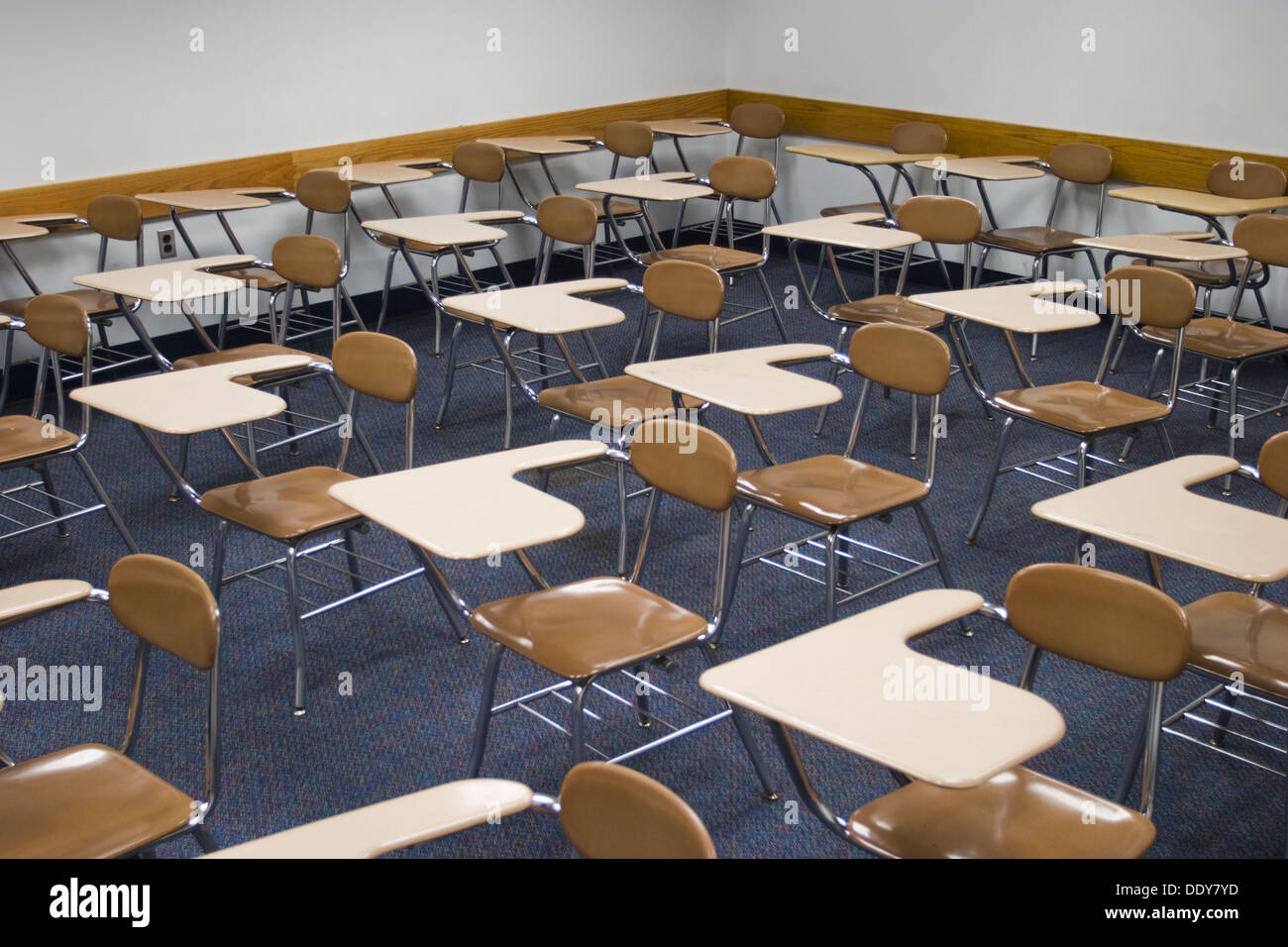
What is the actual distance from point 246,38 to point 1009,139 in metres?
3.94

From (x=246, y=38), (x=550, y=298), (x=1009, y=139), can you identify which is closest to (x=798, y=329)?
(x=1009, y=139)

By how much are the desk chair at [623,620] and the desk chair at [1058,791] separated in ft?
1.92

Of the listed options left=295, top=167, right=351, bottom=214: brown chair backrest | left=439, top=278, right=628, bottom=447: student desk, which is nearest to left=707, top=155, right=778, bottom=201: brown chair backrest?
left=295, top=167, right=351, bottom=214: brown chair backrest

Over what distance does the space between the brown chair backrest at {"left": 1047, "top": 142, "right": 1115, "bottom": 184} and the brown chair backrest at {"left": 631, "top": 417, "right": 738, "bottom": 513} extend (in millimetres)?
4208

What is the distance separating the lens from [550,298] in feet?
13.0

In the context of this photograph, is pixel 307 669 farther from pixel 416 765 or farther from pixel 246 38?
pixel 246 38

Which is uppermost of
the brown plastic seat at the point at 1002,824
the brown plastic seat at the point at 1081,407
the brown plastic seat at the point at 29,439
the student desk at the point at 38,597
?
the brown plastic seat at the point at 1081,407

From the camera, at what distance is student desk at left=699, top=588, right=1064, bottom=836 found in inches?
66.9

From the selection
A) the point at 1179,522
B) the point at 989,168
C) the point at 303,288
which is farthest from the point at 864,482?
the point at 989,168

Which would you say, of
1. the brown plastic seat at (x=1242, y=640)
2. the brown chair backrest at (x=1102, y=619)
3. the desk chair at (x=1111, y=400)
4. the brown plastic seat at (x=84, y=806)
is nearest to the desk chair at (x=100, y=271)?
the brown plastic seat at (x=84, y=806)

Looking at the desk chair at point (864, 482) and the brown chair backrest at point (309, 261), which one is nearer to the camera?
the desk chair at point (864, 482)

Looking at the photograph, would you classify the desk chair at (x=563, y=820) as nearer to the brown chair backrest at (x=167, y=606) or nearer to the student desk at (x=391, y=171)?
the brown chair backrest at (x=167, y=606)

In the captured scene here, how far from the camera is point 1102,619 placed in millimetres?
2047

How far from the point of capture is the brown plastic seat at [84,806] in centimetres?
192
